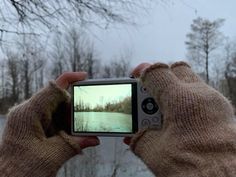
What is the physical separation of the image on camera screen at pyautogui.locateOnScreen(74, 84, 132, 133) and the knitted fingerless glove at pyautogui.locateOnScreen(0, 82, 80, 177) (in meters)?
0.04

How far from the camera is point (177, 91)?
2.20ft

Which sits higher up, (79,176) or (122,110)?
(122,110)

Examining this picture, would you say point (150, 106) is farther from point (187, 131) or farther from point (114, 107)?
point (187, 131)

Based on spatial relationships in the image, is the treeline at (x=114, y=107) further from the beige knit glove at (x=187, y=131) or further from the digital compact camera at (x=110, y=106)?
the beige knit glove at (x=187, y=131)

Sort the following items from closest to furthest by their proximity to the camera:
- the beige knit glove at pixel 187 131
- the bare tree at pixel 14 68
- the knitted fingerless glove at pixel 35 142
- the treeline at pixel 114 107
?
the beige knit glove at pixel 187 131 < the knitted fingerless glove at pixel 35 142 < the treeline at pixel 114 107 < the bare tree at pixel 14 68

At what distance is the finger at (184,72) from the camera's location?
2.33 feet

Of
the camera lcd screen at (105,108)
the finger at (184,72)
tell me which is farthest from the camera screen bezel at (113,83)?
the finger at (184,72)

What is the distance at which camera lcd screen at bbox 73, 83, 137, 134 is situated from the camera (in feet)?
2.67

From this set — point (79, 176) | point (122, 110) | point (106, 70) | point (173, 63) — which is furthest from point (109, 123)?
point (106, 70)

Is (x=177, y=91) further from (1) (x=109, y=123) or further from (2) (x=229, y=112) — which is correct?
(1) (x=109, y=123)

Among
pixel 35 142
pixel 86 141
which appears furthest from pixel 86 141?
pixel 35 142

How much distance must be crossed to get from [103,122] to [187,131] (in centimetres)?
23

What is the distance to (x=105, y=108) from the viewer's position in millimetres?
834

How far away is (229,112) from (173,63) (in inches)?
4.6
